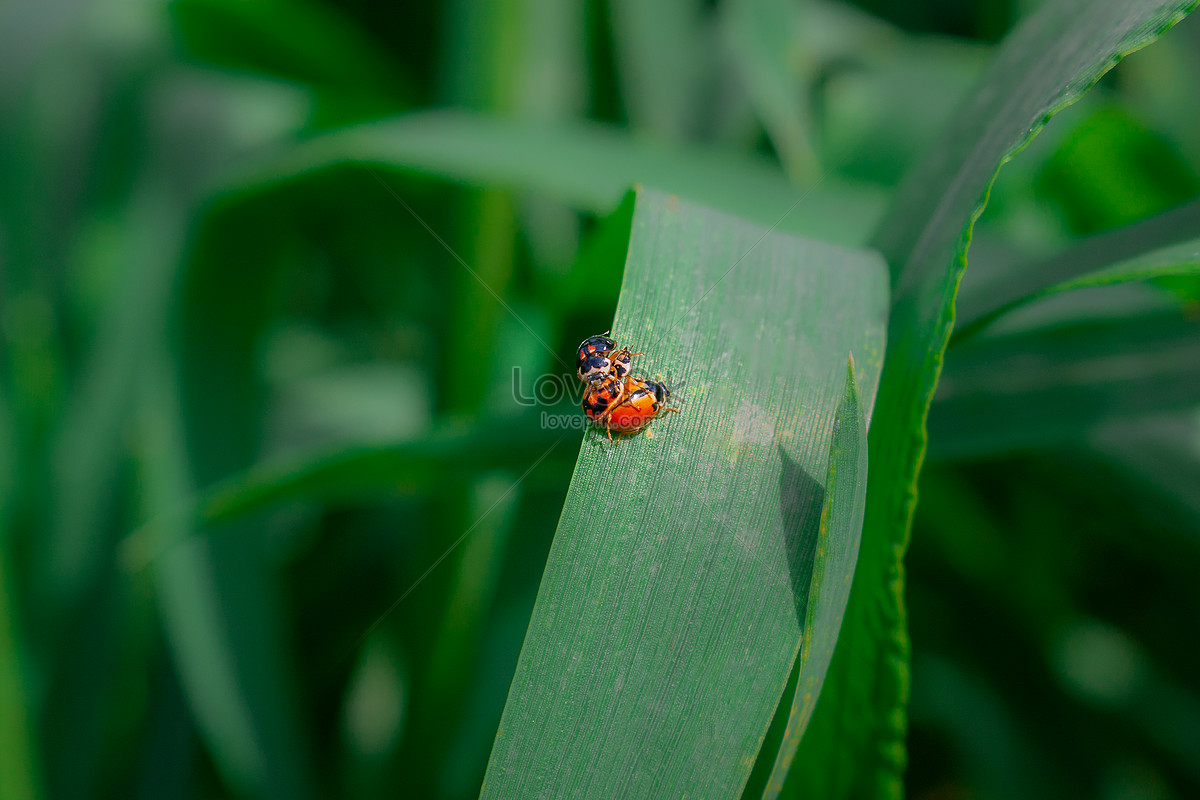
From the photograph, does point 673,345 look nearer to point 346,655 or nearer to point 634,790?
point 634,790

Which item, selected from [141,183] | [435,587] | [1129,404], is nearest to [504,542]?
[435,587]

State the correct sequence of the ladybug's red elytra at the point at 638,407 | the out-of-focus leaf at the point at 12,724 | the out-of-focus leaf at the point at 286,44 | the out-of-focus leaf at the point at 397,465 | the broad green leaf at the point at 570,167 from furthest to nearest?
the out-of-focus leaf at the point at 286,44, the out-of-focus leaf at the point at 12,724, the broad green leaf at the point at 570,167, the out-of-focus leaf at the point at 397,465, the ladybug's red elytra at the point at 638,407

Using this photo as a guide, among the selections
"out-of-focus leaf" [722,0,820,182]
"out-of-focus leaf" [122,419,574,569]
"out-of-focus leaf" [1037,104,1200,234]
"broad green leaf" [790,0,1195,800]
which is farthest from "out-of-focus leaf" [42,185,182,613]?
"out-of-focus leaf" [1037,104,1200,234]

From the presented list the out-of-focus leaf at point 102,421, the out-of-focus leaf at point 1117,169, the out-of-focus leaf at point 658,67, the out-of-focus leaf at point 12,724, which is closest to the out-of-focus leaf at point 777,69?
the out-of-focus leaf at point 658,67

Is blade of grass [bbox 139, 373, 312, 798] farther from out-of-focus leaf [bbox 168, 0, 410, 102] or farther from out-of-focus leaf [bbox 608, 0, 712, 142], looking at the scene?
out-of-focus leaf [bbox 608, 0, 712, 142]

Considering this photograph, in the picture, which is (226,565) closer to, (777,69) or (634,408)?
(634,408)

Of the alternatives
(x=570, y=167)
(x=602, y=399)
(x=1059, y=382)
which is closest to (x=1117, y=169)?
(x=1059, y=382)

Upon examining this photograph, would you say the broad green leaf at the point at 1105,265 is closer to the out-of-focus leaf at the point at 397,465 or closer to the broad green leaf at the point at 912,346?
the broad green leaf at the point at 912,346
